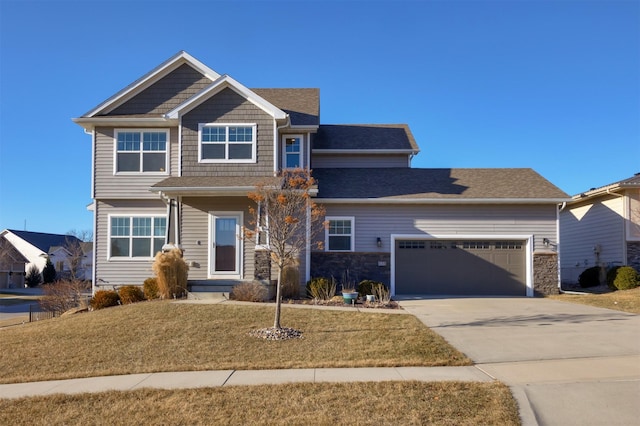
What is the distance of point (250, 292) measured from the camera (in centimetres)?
1512

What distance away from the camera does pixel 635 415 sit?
19.7ft

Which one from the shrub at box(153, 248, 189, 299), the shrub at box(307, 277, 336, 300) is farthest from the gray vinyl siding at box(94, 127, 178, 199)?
the shrub at box(307, 277, 336, 300)

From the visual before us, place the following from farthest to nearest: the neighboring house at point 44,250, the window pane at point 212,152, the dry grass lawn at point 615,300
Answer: the neighboring house at point 44,250, the window pane at point 212,152, the dry grass lawn at point 615,300

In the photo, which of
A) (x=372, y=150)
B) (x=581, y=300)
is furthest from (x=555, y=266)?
(x=372, y=150)

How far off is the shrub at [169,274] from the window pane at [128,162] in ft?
14.3

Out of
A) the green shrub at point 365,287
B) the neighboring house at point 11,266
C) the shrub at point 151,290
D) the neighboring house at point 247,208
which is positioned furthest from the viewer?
the neighboring house at point 11,266

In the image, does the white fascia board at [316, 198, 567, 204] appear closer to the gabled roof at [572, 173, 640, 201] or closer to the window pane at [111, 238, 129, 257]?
the gabled roof at [572, 173, 640, 201]

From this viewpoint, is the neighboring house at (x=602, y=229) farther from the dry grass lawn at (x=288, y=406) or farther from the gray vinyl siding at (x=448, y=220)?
the dry grass lawn at (x=288, y=406)

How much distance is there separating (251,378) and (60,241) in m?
60.7

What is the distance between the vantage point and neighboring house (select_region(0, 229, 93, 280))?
5241cm

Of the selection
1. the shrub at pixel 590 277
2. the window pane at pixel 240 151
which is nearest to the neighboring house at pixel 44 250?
the window pane at pixel 240 151

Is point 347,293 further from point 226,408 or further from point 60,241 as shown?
point 60,241

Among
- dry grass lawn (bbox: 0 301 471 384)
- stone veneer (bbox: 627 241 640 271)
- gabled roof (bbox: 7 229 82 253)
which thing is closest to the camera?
dry grass lawn (bbox: 0 301 471 384)

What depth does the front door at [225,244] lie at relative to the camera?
1777cm
